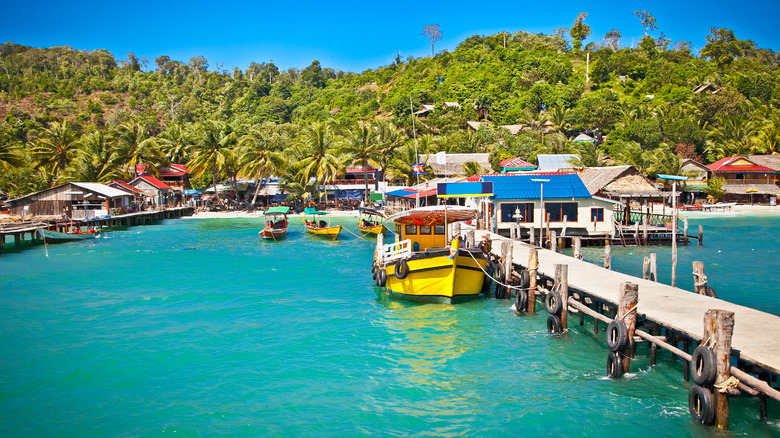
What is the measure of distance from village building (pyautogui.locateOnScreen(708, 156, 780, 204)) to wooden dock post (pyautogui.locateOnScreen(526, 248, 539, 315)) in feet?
201

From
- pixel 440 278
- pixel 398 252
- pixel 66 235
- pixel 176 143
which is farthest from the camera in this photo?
pixel 176 143

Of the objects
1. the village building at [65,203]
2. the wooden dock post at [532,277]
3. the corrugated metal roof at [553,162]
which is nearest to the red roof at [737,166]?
the corrugated metal roof at [553,162]

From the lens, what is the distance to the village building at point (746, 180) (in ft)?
218

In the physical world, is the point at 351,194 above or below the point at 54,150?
below

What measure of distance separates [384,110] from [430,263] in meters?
95.2

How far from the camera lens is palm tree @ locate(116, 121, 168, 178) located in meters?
70.4

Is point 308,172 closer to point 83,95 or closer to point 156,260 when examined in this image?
point 156,260

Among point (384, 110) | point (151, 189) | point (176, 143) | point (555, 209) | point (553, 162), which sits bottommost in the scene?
point (555, 209)

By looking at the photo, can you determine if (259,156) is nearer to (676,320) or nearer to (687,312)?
(687,312)

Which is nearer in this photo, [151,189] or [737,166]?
[151,189]

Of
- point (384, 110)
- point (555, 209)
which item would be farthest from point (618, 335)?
point (384, 110)

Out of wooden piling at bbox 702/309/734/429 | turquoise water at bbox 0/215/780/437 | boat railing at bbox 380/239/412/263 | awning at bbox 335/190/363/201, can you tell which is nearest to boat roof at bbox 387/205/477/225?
boat railing at bbox 380/239/412/263

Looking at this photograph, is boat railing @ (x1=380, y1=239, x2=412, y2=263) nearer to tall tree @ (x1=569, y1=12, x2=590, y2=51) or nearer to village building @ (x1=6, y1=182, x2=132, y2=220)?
village building @ (x1=6, y1=182, x2=132, y2=220)

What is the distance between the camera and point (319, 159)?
66.4 metres
